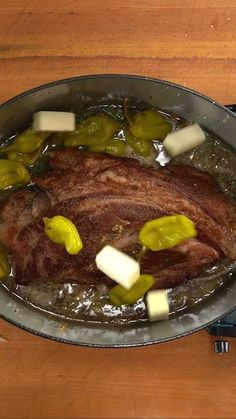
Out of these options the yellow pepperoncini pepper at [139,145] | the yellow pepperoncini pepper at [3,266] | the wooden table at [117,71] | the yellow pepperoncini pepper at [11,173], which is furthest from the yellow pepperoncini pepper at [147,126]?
the yellow pepperoncini pepper at [3,266]

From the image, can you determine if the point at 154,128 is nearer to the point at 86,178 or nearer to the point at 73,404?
the point at 86,178

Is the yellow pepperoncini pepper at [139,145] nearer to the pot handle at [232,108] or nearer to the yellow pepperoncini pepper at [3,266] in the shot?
the pot handle at [232,108]

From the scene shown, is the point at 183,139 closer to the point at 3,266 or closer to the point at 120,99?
the point at 120,99

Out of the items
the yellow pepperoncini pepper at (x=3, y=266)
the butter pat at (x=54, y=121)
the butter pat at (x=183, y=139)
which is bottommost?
the yellow pepperoncini pepper at (x=3, y=266)

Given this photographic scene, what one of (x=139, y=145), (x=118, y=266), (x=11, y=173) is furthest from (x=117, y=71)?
(x=118, y=266)

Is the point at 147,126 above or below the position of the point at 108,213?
above

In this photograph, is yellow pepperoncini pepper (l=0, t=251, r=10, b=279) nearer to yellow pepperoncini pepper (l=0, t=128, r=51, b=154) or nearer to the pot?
the pot

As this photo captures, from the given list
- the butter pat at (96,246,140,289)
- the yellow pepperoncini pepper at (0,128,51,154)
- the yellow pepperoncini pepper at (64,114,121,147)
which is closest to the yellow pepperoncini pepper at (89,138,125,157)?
the yellow pepperoncini pepper at (64,114,121,147)
